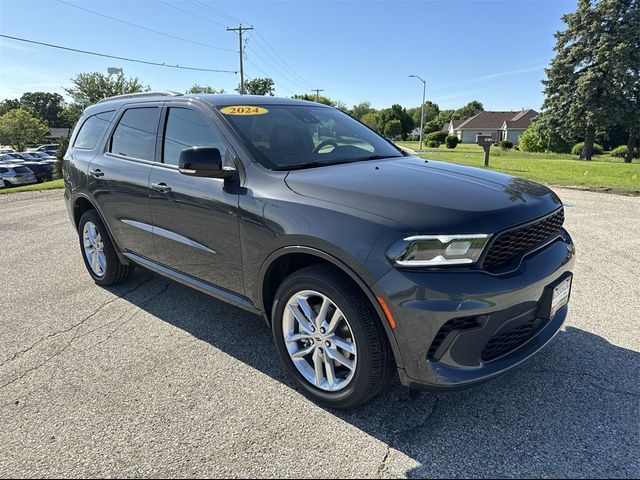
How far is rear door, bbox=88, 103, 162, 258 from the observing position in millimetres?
3688

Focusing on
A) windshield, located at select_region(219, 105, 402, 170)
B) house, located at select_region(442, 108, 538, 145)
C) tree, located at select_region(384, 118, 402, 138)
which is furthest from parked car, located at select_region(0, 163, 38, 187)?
house, located at select_region(442, 108, 538, 145)

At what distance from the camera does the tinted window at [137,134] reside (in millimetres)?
3707

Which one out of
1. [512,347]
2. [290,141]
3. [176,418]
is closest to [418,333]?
[512,347]

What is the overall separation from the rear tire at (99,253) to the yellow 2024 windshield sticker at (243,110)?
201cm

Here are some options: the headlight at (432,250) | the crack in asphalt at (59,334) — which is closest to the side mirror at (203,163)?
the headlight at (432,250)

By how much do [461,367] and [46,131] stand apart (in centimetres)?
7844

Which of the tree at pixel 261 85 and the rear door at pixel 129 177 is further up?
the tree at pixel 261 85

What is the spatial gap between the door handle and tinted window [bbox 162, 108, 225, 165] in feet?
0.61

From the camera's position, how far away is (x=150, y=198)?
3.56 metres

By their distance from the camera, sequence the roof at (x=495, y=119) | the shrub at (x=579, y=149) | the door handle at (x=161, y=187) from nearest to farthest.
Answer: the door handle at (x=161, y=187)
the shrub at (x=579, y=149)
the roof at (x=495, y=119)

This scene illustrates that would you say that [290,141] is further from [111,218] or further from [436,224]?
[111,218]

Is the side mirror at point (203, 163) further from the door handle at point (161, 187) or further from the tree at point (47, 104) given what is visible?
the tree at point (47, 104)

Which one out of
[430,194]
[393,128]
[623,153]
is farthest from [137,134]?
[393,128]

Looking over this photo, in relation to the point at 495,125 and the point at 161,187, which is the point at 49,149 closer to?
the point at 161,187
